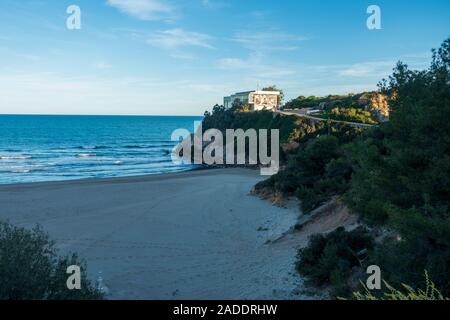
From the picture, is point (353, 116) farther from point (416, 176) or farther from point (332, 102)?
point (416, 176)

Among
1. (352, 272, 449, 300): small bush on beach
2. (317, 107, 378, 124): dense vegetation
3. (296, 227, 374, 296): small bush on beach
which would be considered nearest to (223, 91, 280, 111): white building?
(317, 107, 378, 124): dense vegetation

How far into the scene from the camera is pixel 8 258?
663cm

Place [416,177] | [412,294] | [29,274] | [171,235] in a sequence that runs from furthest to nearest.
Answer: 1. [171,235]
2. [416,177]
3. [29,274]
4. [412,294]

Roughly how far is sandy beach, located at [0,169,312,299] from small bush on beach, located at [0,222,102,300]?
10.4 feet

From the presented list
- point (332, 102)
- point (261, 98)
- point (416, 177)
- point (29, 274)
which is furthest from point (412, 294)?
point (261, 98)

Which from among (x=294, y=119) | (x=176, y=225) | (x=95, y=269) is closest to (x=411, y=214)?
(x=95, y=269)

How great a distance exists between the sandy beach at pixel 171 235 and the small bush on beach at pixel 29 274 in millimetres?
3185

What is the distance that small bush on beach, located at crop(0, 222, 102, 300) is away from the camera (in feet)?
21.0

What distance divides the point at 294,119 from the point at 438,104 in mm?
37605

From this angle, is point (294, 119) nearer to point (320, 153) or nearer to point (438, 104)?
point (320, 153)

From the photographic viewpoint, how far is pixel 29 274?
659cm

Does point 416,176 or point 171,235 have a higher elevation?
point 416,176

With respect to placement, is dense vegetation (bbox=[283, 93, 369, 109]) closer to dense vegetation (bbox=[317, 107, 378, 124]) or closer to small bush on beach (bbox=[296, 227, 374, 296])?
dense vegetation (bbox=[317, 107, 378, 124])

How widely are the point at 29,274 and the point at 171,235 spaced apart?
32.3ft
